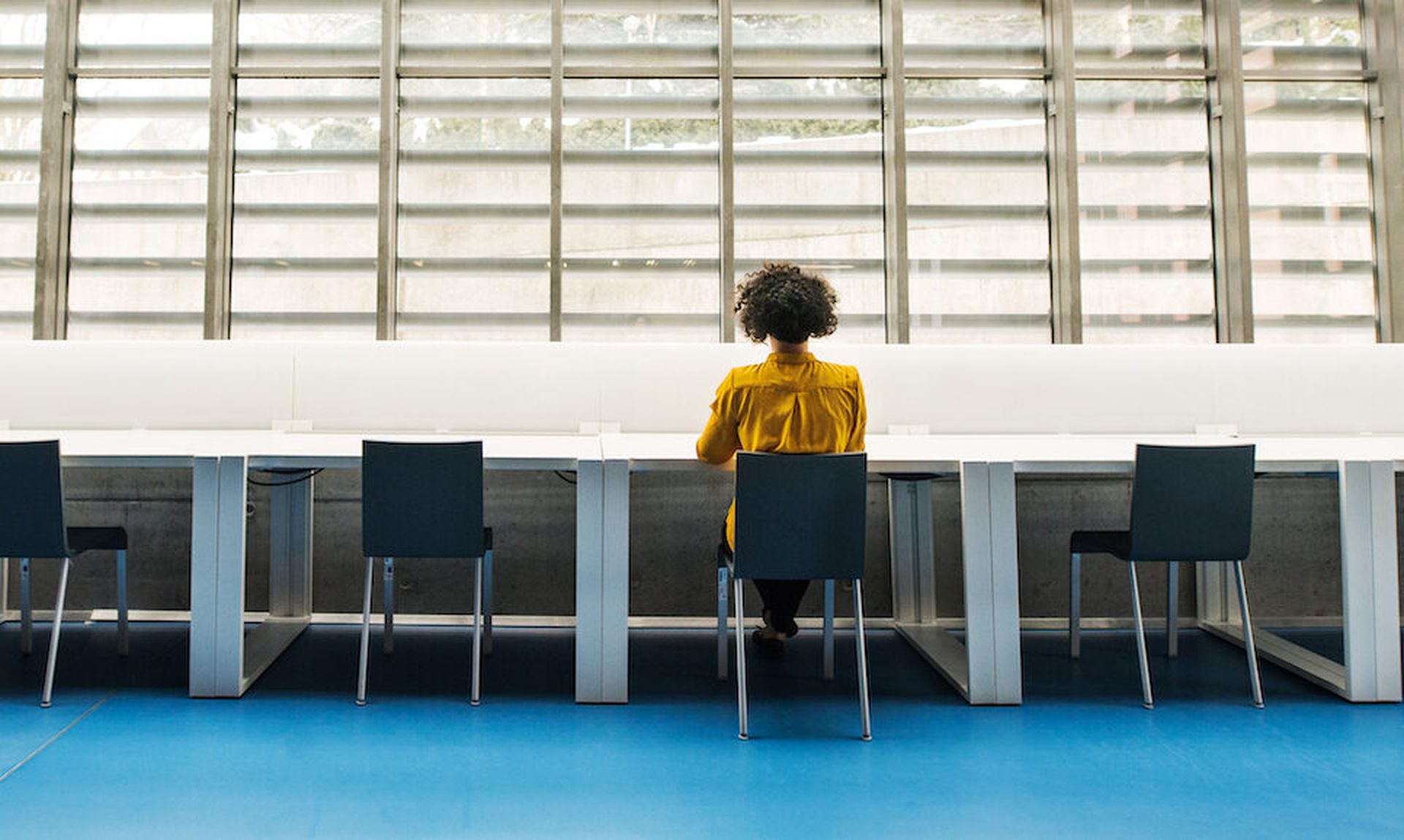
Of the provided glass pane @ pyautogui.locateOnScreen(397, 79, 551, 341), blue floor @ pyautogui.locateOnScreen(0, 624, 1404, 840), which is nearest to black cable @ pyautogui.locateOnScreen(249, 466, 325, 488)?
blue floor @ pyautogui.locateOnScreen(0, 624, 1404, 840)

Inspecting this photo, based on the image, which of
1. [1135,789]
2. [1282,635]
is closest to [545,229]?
[1135,789]

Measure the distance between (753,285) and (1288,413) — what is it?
129 inches

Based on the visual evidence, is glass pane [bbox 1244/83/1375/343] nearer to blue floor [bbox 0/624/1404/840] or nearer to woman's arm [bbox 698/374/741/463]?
blue floor [bbox 0/624/1404/840]

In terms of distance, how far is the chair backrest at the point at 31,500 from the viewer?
2.69 metres

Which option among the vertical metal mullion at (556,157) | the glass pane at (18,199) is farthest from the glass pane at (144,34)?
the vertical metal mullion at (556,157)

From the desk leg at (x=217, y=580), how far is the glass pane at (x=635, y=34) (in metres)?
3.19

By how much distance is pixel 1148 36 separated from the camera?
16.1 feet

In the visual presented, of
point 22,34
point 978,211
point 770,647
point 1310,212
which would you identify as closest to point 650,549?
point 770,647

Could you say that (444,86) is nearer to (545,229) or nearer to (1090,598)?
(545,229)

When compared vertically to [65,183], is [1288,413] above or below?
below

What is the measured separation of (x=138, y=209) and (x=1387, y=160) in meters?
7.30

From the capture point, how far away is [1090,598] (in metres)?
4.16

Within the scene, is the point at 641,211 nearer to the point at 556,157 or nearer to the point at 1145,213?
the point at 556,157

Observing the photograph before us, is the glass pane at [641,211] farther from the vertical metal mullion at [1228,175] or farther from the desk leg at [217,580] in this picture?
the vertical metal mullion at [1228,175]
